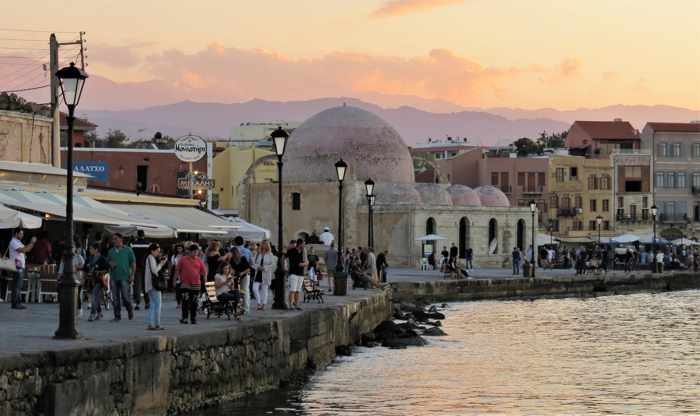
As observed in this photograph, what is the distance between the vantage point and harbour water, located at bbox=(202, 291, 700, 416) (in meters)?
20.1

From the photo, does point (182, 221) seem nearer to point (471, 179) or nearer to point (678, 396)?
point (678, 396)

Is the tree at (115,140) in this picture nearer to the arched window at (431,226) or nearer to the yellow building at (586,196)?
the yellow building at (586,196)

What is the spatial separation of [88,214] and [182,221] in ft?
24.3

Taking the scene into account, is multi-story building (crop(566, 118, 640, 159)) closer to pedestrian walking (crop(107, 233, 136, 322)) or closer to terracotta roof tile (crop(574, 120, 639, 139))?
terracotta roof tile (crop(574, 120, 639, 139))

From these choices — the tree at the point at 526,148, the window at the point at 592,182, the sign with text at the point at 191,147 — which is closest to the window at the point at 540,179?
the window at the point at 592,182

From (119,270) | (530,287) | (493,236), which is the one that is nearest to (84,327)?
(119,270)

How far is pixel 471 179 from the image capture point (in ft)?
335

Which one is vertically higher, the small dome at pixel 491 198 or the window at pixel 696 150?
the window at pixel 696 150

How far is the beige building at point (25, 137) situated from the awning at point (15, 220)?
10785mm

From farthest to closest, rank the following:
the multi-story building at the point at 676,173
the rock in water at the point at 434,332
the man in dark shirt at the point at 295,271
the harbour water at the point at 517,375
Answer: the multi-story building at the point at 676,173 → the rock in water at the point at 434,332 → the man in dark shirt at the point at 295,271 → the harbour water at the point at 517,375

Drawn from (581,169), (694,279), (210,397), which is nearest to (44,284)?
(210,397)

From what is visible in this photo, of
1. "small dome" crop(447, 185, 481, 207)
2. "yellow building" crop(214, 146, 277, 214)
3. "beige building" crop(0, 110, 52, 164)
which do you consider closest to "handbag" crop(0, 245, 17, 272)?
"beige building" crop(0, 110, 52, 164)

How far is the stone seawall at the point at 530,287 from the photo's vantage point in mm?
50344

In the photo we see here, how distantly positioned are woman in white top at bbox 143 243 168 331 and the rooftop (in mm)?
83672
